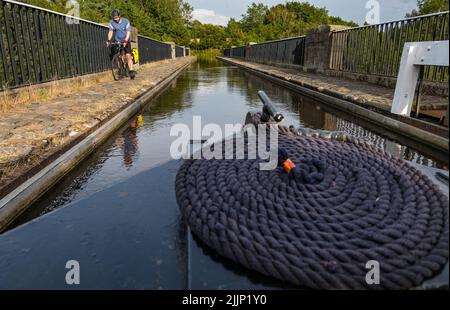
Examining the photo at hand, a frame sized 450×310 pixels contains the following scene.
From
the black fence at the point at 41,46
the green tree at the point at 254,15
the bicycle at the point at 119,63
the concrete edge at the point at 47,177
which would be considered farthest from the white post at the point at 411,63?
the green tree at the point at 254,15

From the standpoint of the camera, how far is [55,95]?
6598 mm

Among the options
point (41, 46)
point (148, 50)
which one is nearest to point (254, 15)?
point (148, 50)

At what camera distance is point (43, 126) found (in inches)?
149

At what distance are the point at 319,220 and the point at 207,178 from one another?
0.43 metres

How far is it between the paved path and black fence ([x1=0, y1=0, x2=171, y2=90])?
2.70ft

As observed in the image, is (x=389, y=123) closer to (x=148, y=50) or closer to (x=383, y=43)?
(x=383, y=43)

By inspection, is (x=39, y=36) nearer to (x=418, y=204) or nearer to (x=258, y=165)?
(x=258, y=165)

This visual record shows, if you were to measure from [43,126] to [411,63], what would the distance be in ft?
14.5

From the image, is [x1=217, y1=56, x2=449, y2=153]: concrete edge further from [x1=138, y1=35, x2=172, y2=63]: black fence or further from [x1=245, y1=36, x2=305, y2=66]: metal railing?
[x1=138, y1=35, x2=172, y2=63]: black fence

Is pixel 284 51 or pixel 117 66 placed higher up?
pixel 284 51

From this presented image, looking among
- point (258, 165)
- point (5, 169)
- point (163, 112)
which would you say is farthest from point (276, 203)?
point (163, 112)

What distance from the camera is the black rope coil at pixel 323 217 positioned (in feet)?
2.95

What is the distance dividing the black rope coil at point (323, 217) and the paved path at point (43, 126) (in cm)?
179

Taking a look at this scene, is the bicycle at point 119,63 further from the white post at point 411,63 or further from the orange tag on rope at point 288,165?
the orange tag on rope at point 288,165
